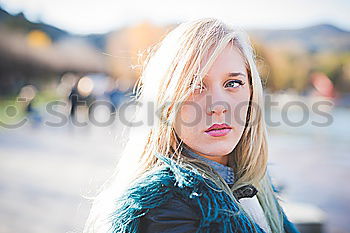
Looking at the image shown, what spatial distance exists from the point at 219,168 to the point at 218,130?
0.39ft

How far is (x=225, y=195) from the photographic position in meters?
1.13

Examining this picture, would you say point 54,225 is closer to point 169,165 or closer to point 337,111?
point 169,165

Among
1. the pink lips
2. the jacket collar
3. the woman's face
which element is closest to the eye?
the woman's face

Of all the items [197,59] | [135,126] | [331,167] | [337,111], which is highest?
[337,111]

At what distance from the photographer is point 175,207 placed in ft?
3.39

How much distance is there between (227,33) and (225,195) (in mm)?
449

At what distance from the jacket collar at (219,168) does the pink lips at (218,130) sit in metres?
0.07

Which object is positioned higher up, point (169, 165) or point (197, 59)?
point (197, 59)

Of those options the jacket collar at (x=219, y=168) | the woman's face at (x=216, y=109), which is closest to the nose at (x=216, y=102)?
the woman's face at (x=216, y=109)

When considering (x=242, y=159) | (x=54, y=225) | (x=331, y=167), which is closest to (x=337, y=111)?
(x=331, y=167)

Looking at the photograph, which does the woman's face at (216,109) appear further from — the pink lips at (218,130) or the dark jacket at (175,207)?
the dark jacket at (175,207)

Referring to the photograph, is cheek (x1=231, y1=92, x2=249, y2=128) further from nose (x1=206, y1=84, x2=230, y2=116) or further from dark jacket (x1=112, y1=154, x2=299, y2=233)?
dark jacket (x1=112, y1=154, x2=299, y2=233)

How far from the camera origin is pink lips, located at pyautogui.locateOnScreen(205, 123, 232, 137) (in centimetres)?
120

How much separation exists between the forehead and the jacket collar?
208mm
